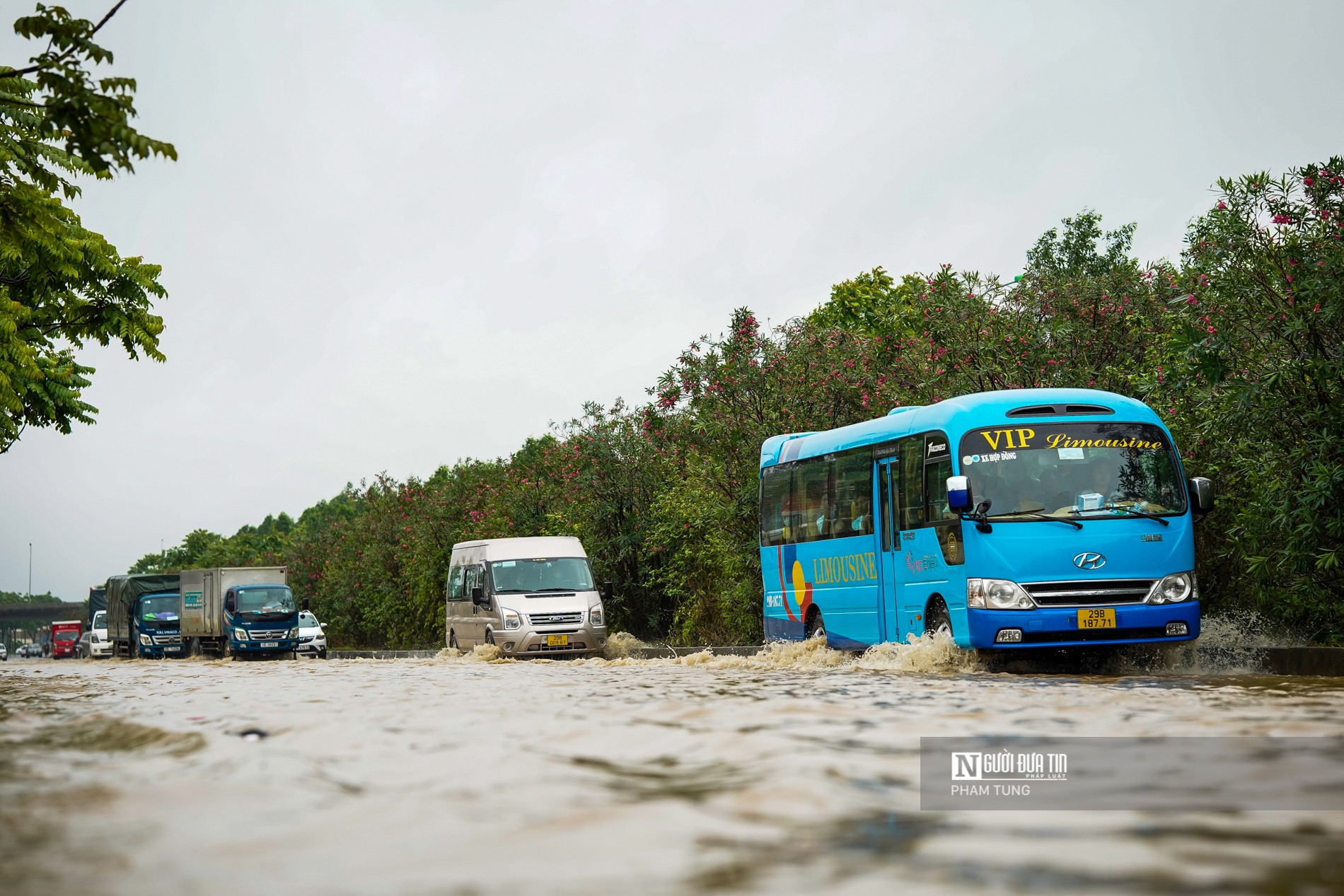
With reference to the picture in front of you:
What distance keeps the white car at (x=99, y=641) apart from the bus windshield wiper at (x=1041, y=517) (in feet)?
154

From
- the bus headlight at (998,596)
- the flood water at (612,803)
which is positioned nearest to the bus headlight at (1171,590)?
the bus headlight at (998,596)

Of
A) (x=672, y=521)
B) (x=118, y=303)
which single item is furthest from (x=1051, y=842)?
(x=672, y=521)

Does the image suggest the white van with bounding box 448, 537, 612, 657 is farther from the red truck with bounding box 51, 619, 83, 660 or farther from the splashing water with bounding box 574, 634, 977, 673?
the red truck with bounding box 51, 619, 83, 660

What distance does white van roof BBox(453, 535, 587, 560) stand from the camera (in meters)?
25.7

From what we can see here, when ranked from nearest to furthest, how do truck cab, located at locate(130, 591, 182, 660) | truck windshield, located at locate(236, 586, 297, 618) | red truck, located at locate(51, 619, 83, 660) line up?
1. truck windshield, located at locate(236, 586, 297, 618)
2. truck cab, located at locate(130, 591, 182, 660)
3. red truck, located at locate(51, 619, 83, 660)

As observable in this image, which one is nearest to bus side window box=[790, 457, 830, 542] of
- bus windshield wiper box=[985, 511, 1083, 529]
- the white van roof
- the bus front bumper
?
bus windshield wiper box=[985, 511, 1083, 529]

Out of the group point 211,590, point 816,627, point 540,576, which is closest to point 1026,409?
point 816,627

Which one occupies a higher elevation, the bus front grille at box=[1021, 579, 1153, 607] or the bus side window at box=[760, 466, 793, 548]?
the bus side window at box=[760, 466, 793, 548]

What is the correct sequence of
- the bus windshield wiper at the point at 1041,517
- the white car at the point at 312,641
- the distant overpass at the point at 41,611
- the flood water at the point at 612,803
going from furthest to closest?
the distant overpass at the point at 41,611, the white car at the point at 312,641, the bus windshield wiper at the point at 1041,517, the flood water at the point at 612,803

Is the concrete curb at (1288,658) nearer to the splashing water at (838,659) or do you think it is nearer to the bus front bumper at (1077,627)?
the bus front bumper at (1077,627)

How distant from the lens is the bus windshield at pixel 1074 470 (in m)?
14.2

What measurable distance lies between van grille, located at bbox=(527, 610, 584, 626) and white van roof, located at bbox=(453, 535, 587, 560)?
1.52m

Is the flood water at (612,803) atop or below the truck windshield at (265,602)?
below

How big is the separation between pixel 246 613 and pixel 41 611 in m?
147
